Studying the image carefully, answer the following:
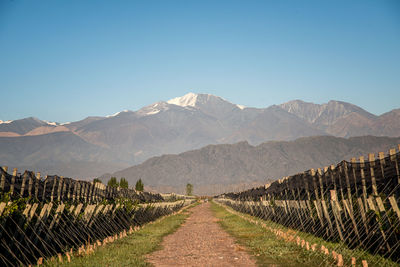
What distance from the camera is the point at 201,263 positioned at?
10516mm

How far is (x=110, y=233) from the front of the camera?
53.2ft

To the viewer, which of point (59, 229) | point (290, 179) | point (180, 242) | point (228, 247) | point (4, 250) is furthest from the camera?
point (290, 179)

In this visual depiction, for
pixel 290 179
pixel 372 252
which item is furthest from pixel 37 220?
pixel 290 179

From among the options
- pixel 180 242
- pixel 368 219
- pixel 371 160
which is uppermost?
pixel 371 160

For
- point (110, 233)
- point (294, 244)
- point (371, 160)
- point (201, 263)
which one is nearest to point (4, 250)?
point (201, 263)

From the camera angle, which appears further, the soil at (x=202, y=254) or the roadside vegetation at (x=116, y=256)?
the soil at (x=202, y=254)

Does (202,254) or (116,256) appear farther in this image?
(202,254)

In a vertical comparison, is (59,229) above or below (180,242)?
above

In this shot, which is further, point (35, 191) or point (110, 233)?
point (110, 233)

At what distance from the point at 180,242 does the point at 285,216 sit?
723cm

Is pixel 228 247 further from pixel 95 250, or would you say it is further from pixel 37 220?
pixel 37 220

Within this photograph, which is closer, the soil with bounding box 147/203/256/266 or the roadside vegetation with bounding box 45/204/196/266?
the roadside vegetation with bounding box 45/204/196/266

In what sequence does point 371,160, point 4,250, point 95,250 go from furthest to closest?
point 95,250
point 371,160
point 4,250

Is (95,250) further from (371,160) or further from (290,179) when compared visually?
(290,179)
